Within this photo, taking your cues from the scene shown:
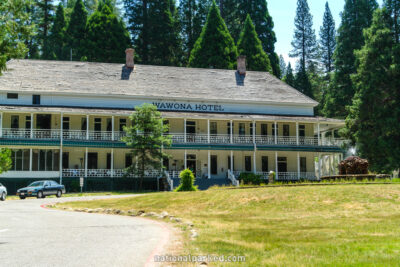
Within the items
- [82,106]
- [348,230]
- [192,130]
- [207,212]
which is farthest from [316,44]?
[348,230]

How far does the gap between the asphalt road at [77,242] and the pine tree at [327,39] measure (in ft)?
242

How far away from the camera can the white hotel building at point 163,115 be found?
43312mm

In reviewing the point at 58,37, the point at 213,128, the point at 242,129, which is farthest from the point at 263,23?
the point at 213,128

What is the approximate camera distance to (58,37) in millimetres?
73875

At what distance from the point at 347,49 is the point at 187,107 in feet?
97.9

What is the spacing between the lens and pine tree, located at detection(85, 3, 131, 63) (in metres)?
67.4

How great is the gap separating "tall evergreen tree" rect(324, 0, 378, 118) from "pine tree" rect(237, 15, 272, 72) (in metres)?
9.75

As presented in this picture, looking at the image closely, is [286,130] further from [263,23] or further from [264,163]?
[263,23]

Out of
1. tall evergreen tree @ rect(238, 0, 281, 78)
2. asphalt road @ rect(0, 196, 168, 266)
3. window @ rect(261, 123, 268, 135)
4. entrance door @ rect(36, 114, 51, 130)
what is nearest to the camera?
asphalt road @ rect(0, 196, 168, 266)

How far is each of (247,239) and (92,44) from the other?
5946 cm

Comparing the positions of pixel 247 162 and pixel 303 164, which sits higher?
pixel 247 162

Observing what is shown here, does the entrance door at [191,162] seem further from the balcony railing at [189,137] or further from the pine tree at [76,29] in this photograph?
the pine tree at [76,29]

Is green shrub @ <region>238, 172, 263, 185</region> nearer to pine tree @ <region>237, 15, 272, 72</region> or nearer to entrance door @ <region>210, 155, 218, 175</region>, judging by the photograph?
entrance door @ <region>210, 155, 218, 175</region>

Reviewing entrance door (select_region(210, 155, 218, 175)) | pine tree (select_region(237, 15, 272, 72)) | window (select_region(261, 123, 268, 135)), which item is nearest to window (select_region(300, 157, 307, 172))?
window (select_region(261, 123, 268, 135))
